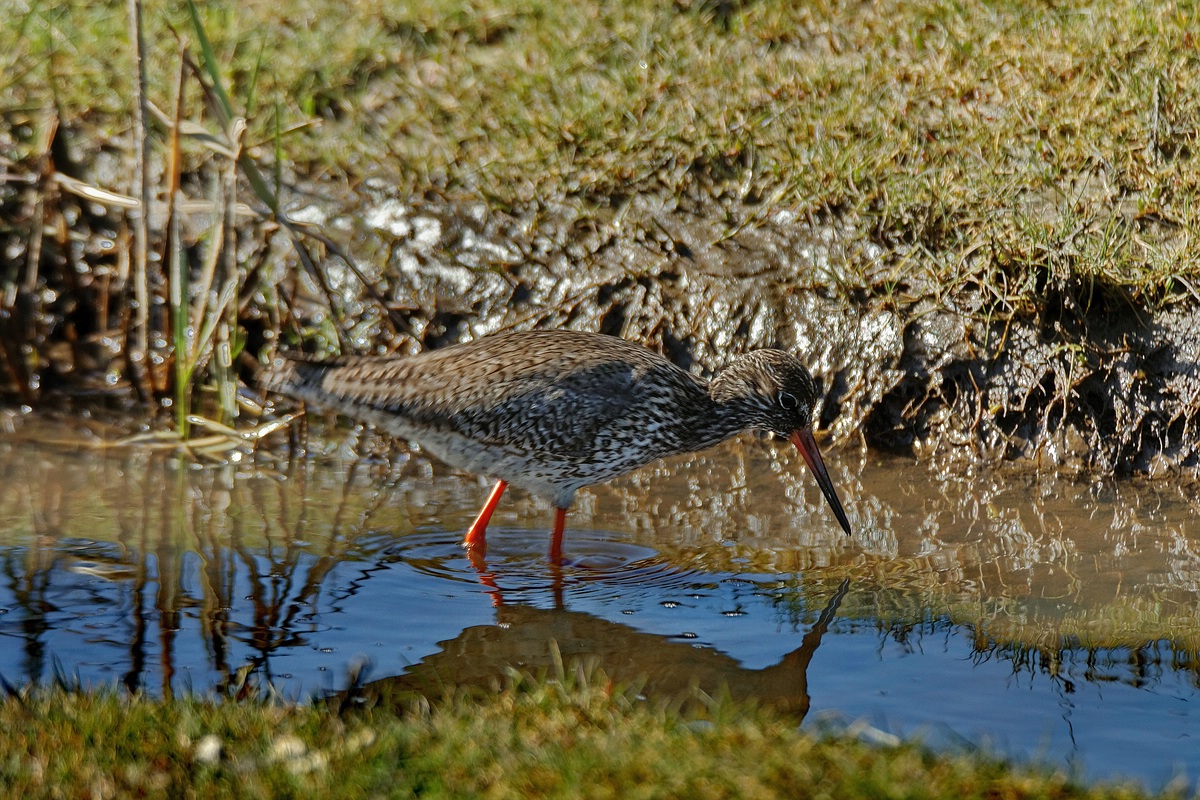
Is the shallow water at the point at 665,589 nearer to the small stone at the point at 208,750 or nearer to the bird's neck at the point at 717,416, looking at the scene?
the bird's neck at the point at 717,416

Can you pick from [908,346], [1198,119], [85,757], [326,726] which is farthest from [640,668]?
[1198,119]

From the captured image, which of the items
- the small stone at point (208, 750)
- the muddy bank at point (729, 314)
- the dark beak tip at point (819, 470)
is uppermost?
the muddy bank at point (729, 314)

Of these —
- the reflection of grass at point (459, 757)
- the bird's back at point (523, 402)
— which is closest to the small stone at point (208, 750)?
the reflection of grass at point (459, 757)

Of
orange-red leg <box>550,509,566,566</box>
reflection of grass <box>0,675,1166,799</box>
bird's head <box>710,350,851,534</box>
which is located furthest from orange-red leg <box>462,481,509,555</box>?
reflection of grass <box>0,675,1166,799</box>

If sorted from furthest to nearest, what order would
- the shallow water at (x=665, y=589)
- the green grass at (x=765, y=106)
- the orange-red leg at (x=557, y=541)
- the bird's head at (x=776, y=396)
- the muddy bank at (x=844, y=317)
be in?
1. the green grass at (x=765, y=106)
2. the muddy bank at (x=844, y=317)
3. the bird's head at (x=776, y=396)
4. the orange-red leg at (x=557, y=541)
5. the shallow water at (x=665, y=589)

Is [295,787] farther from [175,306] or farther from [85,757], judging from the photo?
[175,306]

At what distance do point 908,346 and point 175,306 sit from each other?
139 inches

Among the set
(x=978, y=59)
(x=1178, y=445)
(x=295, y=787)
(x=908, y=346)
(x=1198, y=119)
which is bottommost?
(x=295, y=787)

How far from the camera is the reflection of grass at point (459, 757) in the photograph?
329 cm

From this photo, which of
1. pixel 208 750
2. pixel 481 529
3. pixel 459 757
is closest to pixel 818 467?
pixel 481 529

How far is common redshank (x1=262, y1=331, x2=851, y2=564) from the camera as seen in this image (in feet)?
17.9

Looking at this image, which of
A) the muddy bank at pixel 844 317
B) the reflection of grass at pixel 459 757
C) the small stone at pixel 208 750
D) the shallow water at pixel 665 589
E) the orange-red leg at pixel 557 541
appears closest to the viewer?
the reflection of grass at pixel 459 757

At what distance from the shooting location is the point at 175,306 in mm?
6453

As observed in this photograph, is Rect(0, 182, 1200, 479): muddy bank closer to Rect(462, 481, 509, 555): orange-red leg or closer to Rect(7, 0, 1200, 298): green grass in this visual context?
Rect(7, 0, 1200, 298): green grass
